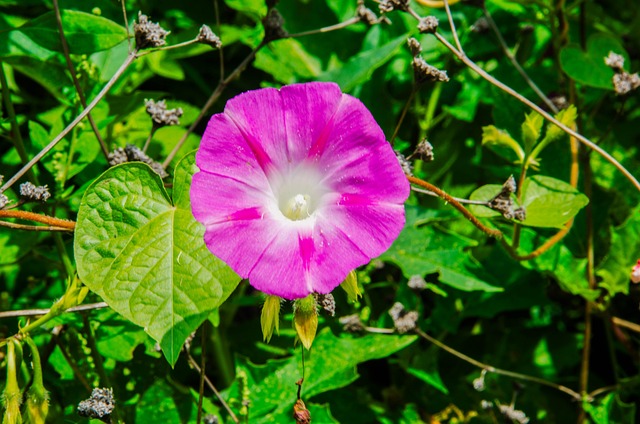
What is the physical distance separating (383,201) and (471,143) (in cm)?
95

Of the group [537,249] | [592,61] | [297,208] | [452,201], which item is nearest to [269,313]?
[297,208]

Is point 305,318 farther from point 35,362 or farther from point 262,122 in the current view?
point 35,362

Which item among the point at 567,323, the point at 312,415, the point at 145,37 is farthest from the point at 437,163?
the point at 145,37

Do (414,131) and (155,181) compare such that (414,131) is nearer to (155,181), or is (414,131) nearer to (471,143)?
(471,143)

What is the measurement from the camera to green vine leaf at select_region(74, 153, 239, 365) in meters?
1.01

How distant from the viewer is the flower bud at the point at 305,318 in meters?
1.07

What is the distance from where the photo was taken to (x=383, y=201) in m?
1.04

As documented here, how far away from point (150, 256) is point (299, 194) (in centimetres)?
24

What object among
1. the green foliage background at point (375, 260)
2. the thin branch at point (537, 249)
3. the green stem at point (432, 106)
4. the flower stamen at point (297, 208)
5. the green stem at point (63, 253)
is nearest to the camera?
the flower stamen at point (297, 208)

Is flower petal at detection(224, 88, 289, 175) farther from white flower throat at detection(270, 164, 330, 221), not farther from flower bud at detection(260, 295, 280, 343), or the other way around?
flower bud at detection(260, 295, 280, 343)

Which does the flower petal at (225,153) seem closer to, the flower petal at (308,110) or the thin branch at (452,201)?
the flower petal at (308,110)

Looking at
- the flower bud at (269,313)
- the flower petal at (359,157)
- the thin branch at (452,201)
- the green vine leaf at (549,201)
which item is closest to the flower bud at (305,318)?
the flower bud at (269,313)

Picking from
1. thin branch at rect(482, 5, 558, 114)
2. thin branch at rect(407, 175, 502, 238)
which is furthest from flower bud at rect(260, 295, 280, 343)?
thin branch at rect(482, 5, 558, 114)

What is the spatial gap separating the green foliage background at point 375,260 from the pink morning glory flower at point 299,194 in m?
0.10
